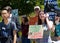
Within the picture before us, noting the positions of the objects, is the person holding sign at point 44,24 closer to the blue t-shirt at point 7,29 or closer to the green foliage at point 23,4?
the green foliage at point 23,4

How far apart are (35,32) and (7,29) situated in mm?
392

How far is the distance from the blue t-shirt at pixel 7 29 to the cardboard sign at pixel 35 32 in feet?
0.74

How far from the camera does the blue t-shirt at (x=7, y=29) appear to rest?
129 inches

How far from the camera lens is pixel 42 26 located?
3.18m

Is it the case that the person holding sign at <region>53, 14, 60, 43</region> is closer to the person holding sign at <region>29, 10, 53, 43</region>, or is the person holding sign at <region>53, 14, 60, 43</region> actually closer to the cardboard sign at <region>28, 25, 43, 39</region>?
the person holding sign at <region>29, 10, 53, 43</region>

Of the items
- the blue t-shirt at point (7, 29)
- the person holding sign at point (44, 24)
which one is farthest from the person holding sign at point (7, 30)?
the person holding sign at point (44, 24)

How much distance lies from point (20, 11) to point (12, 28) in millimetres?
256

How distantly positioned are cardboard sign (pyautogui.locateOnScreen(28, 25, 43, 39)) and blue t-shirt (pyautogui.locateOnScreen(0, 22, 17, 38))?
225mm

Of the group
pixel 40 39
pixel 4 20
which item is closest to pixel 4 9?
pixel 4 20

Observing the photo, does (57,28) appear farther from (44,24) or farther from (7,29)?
(7,29)

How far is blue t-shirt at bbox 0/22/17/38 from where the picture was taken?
10.8 ft

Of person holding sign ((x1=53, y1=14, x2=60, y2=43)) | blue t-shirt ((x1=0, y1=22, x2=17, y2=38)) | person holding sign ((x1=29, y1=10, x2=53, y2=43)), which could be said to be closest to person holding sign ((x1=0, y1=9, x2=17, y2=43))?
blue t-shirt ((x1=0, y1=22, x2=17, y2=38))

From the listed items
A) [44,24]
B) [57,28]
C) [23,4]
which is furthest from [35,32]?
[23,4]

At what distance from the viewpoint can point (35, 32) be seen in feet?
10.5
